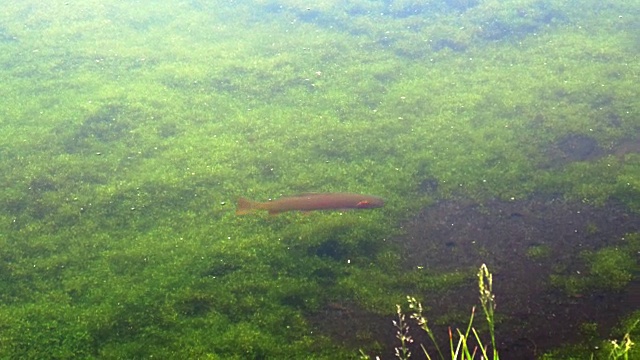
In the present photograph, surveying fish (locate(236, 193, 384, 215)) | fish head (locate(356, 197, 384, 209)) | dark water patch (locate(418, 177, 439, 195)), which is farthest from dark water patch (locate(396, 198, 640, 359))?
fish (locate(236, 193, 384, 215))

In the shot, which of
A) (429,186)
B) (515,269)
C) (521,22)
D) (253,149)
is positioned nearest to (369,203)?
(429,186)

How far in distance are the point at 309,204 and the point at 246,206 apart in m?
0.98

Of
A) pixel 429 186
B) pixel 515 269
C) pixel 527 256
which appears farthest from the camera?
pixel 429 186

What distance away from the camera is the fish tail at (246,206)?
9039 mm

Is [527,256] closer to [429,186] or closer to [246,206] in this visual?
[429,186]

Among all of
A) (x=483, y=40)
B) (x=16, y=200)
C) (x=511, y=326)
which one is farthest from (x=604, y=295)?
(x=483, y=40)

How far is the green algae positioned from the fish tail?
160 millimetres

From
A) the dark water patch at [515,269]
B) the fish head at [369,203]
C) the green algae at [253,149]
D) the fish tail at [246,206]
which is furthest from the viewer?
the fish head at [369,203]

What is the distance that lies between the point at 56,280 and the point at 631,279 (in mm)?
7300

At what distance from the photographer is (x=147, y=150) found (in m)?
11.1

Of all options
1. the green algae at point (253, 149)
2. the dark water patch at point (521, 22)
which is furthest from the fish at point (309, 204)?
the dark water patch at point (521, 22)

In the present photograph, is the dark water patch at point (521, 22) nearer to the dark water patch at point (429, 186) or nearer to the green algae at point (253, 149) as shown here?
the green algae at point (253, 149)

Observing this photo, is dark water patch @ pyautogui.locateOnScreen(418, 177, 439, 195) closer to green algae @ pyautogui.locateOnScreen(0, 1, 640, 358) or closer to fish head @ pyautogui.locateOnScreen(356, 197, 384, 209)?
green algae @ pyautogui.locateOnScreen(0, 1, 640, 358)

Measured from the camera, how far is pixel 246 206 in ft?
29.9
